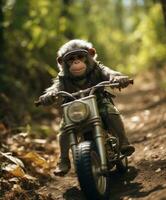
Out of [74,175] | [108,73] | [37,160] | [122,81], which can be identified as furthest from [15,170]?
[122,81]

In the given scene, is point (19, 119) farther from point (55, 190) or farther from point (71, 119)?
point (71, 119)

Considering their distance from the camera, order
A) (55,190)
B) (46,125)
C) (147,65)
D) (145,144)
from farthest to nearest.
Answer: (147,65)
(46,125)
(145,144)
(55,190)

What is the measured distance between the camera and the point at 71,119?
16.8 feet

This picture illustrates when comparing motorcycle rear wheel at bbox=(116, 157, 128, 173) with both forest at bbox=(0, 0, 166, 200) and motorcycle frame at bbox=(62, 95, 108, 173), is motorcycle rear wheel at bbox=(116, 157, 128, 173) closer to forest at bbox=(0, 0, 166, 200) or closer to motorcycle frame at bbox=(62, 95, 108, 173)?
forest at bbox=(0, 0, 166, 200)

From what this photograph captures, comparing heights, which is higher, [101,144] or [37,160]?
[37,160]

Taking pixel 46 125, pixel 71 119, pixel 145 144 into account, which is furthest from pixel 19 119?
pixel 71 119

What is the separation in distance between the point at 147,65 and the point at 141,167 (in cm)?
1596

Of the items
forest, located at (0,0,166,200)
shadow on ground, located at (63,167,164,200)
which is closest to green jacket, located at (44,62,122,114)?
shadow on ground, located at (63,167,164,200)

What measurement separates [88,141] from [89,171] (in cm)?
40

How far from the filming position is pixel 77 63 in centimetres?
567

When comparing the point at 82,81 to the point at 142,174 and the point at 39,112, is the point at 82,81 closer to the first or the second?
the point at 142,174

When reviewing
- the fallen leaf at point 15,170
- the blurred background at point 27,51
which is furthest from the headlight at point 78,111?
the blurred background at point 27,51

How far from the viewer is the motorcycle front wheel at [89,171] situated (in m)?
4.74

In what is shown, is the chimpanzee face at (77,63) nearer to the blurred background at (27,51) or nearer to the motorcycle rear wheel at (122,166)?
the motorcycle rear wheel at (122,166)
